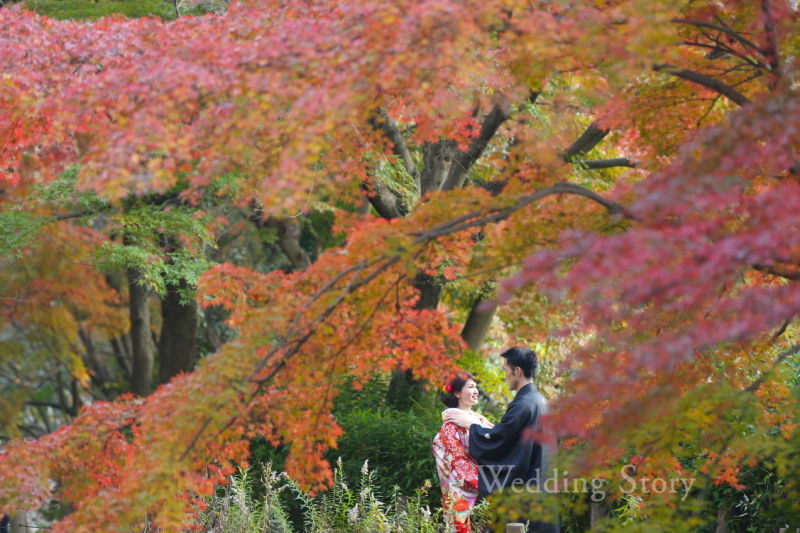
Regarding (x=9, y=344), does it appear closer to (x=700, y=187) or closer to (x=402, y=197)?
(x=402, y=197)

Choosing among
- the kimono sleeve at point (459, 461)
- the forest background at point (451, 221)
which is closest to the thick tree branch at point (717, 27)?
the forest background at point (451, 221)

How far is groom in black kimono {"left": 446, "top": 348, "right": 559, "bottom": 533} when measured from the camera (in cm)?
483

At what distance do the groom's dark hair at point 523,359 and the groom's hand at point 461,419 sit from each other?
0.49 m

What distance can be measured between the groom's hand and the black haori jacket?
4cm

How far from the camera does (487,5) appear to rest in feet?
10.2

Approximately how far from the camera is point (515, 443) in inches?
193

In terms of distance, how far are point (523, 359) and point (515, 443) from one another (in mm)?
565

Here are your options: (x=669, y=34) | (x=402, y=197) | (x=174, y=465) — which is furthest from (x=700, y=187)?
(x=402, y=197)

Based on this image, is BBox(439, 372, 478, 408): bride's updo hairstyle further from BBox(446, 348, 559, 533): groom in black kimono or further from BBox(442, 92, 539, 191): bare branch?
BBox(442, 92, 539, 191): bare branch

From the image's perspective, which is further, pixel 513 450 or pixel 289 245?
pixel 289 245

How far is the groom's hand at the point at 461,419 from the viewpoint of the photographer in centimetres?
502

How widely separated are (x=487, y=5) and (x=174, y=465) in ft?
7.78

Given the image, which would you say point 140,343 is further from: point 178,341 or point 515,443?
point 515,443

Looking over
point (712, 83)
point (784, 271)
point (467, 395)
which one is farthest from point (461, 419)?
point (712, 83)
